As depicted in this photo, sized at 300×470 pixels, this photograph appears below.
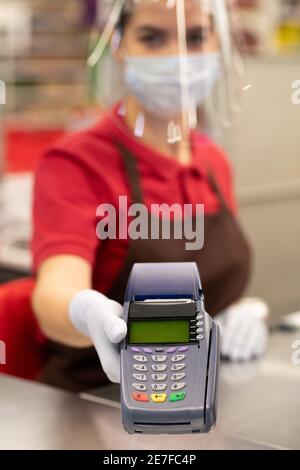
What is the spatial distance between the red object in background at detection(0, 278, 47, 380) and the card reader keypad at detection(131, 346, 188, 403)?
0.48 metres

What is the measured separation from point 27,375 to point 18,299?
203mm

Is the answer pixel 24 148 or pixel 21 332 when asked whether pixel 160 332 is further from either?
pixel 24 148

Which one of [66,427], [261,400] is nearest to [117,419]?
[66,427]

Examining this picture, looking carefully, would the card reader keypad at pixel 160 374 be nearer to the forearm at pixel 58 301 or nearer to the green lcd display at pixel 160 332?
the green lcd display at pixel 160 332

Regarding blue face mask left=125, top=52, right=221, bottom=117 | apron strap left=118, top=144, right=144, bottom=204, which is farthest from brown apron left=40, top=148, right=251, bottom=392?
blue face mask left=125, top=52, right=221, bottom=117

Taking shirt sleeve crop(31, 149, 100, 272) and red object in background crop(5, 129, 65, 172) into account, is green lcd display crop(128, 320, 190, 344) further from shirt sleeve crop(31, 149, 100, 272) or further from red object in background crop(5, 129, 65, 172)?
red object in background crop(5, 129, 65, 172)

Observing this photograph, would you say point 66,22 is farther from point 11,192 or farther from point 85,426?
point 85,426

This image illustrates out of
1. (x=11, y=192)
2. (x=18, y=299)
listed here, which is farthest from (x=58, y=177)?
(x=11, y=192)

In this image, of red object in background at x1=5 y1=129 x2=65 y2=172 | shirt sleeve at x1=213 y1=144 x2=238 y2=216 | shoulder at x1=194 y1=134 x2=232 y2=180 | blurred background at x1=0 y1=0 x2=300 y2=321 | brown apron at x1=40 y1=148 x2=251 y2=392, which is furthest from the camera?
red object in background at x1=5 y1=129 x2=65 y2=172

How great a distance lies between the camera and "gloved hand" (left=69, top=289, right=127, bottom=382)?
0.58 m

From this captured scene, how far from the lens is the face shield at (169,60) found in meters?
0.82

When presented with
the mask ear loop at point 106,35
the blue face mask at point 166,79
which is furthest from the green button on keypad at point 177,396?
the mask ear loop at point 106,35

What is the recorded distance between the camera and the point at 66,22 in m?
5.23

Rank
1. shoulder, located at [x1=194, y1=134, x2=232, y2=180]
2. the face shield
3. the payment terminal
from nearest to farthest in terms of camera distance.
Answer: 1. the payment terminal
2. the face shield
3. shoulder, located at [x1=194, y1=134, x2=232, y2=180]
